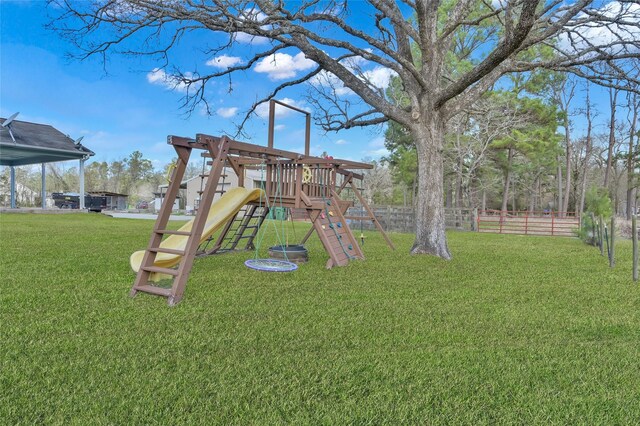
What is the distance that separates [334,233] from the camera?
24.1ft

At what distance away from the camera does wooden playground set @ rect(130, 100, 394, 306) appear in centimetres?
486

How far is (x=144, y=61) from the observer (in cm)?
823

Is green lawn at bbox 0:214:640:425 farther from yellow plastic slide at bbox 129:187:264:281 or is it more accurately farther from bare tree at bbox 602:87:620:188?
bare tree at bbox 602:87:620:188

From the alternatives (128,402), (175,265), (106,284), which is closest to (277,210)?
(175,265)

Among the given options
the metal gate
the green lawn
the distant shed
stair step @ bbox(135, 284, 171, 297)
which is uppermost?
the distant shed

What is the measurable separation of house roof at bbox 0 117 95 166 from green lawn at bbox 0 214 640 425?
16440 mm

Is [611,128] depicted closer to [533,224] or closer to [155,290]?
[533,224]

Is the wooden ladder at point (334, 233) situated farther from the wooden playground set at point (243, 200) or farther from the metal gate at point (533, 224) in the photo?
the metal gate at point (533, 224)

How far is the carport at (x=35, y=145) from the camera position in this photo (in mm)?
18719

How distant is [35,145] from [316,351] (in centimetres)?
2172

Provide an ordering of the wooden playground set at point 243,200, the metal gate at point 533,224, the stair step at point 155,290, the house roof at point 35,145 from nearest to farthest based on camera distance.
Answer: the stair step at point 155,290 → the wooden playground set at point 243,200 → the metal gate at point 533,224 → the house roof at point 35,145

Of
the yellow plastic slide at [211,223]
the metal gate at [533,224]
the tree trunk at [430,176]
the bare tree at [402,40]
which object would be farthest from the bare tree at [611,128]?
the yellow plastic slide at [211,223]

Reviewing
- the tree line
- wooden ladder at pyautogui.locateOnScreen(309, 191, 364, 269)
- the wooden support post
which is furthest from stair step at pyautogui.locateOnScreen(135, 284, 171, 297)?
the tree line

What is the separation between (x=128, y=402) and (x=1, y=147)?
21555 millimetres
